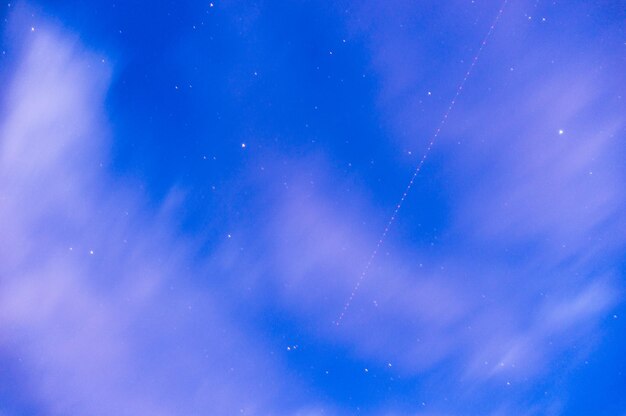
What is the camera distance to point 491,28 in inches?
128

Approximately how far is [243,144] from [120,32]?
1394mm

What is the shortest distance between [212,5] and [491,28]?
2.39 m

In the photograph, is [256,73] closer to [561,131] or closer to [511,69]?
[511,69]

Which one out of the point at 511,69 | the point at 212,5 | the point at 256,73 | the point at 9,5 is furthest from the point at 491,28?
the point at 9,5

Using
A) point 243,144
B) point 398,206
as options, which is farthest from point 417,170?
point 243,144

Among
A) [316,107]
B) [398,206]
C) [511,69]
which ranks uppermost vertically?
[511,69]

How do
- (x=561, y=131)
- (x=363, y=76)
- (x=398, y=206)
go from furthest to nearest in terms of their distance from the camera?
(x=398, y=206) → (x=561, y=131) → (x=363, y=76)

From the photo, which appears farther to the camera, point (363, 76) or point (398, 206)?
point (398, 206)

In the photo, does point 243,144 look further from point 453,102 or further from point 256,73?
point 453,102

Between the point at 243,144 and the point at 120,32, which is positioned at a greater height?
the point at 120,32

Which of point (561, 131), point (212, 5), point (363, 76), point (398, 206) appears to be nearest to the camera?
point (212, 5)

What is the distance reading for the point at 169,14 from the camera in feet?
10.4

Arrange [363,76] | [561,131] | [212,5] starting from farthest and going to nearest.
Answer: [561,131], [363,76], [212,5]

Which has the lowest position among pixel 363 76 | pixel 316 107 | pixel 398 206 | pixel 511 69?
pixel 398 206
